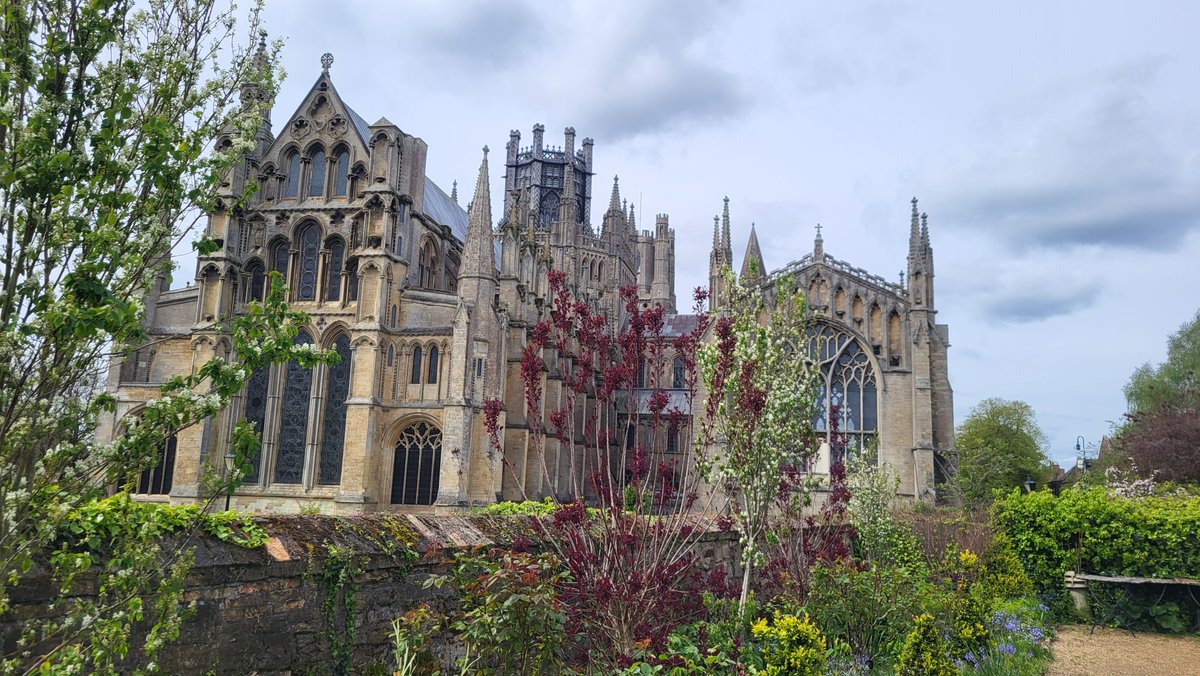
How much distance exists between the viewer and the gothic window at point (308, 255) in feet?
95.0

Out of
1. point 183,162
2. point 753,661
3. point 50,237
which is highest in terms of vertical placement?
point 183,162

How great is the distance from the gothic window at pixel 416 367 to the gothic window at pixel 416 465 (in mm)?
1570

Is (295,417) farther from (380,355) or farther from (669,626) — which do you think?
(669,626)

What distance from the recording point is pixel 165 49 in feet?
13.9

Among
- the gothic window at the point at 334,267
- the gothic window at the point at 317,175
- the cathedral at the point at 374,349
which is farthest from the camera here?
the gothic window at the point at 317,175

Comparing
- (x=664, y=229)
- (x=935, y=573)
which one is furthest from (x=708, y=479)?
(x=664, y=229)

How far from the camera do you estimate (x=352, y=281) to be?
28.5 meters

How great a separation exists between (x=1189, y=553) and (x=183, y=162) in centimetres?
1813

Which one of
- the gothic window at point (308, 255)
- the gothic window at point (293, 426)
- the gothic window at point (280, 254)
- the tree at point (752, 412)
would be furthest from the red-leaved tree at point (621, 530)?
the gothic window at point (280, 254)

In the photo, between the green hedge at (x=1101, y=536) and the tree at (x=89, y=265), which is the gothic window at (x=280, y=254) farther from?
the tree at (x=89, y=265)

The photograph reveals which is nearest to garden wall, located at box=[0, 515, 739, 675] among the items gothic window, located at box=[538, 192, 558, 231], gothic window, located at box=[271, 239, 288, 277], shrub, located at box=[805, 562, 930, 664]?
shrub, located at box=[805, 562, 930, 664]

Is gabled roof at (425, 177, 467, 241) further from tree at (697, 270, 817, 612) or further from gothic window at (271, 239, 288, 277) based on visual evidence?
tree at (697, 270, 817, 612)

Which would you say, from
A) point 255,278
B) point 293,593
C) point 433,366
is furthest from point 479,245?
point 293,593

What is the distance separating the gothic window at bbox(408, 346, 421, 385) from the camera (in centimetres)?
2758
